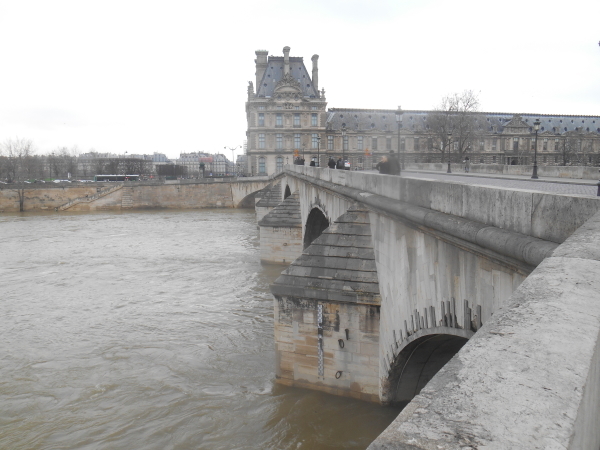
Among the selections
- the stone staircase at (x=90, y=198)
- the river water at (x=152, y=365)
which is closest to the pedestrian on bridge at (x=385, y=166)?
the river water at (x=152, y=365)

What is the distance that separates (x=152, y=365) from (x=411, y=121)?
61.7 meters

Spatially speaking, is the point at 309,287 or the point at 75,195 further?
the point at 75,195

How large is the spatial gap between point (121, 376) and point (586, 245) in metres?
10.8

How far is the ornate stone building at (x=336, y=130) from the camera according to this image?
65.1 m

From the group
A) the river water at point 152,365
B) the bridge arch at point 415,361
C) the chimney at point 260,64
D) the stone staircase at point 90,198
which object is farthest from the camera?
the chimney at point 260,64

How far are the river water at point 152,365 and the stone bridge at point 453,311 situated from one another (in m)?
0.99

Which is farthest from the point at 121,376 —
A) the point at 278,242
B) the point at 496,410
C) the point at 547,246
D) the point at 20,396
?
the point at 278,242

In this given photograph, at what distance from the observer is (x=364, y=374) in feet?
32.7

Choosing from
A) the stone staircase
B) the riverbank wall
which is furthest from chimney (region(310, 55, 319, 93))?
the stone staircase

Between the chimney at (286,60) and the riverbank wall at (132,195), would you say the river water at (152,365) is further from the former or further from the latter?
the chimney at (286,60)

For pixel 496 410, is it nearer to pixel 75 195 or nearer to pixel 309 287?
pixel 309 287

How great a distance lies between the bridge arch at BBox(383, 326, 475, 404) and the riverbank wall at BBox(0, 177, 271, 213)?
1804 inches

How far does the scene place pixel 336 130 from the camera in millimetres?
69625

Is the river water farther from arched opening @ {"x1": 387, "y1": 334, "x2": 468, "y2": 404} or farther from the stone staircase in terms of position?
the stone staircase
